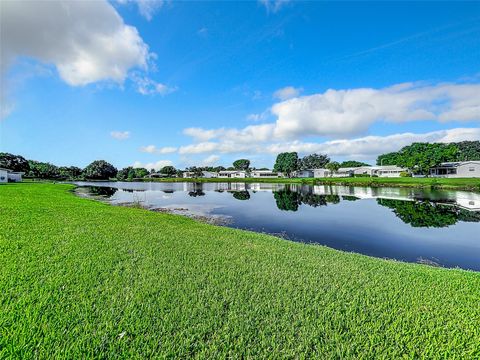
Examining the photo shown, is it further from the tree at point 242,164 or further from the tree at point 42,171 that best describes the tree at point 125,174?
the tree at point 242,164

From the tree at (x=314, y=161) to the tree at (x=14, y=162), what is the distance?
115566 millimetres

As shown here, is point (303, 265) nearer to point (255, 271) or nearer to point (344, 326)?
point (255, 271)

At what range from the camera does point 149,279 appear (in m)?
5.21

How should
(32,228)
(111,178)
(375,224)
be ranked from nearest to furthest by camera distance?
1. (32,228)
2. (375,224)
3. (111,178)

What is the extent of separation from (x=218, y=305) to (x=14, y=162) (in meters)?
108

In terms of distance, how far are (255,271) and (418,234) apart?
1445 centimetres

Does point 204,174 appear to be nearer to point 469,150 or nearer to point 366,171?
point 366,171

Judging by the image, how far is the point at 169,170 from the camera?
472 ft

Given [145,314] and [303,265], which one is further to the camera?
[303,265]

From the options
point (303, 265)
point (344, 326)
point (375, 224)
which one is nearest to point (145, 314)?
point (344, 326)

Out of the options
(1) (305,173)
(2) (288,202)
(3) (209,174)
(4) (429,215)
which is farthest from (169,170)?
(4) (429,215)

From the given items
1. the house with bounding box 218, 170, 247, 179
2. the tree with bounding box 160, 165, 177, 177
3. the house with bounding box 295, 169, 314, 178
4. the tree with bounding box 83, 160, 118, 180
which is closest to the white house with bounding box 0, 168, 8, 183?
the tree with bounding box 83, 160, 118, 180

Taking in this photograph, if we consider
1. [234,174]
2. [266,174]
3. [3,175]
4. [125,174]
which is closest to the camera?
[3,175]

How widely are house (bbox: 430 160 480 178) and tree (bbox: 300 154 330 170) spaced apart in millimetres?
56761
